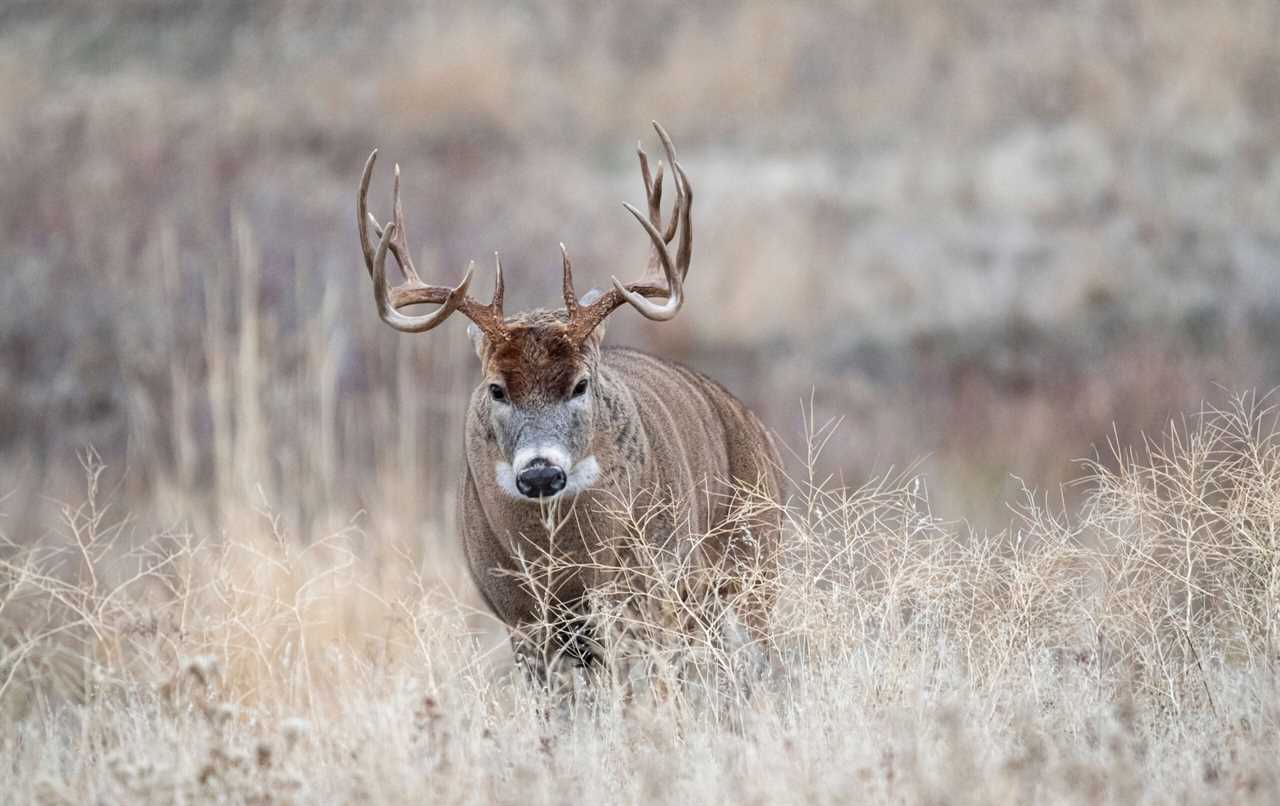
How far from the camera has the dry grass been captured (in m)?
4.65

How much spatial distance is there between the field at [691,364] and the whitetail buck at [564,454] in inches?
11.3

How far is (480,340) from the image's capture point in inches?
270

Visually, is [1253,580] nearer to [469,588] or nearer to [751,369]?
[469,588]

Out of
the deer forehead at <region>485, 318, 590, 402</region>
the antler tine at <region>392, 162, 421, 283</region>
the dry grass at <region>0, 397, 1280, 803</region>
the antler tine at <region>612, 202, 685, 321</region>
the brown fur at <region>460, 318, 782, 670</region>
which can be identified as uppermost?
the antler tine at <region>392, 162, 421, 283</region>

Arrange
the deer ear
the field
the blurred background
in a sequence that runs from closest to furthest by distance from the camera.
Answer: the field < the deer ear < the blurred background

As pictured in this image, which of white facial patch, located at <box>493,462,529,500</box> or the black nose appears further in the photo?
white facial patch, located at <box>493,462,529,500</box>

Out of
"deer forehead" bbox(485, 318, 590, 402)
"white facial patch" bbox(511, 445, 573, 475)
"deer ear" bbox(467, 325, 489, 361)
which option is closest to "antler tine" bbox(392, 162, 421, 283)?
"deer ear" bbox(467, 325, 489, 361)

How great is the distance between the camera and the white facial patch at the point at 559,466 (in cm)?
627

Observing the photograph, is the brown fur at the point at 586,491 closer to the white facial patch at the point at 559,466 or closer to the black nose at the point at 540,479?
the white facial patch at the point at 559,466

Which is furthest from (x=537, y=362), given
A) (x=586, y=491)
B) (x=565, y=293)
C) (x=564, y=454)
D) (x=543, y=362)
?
(x=586, y=491)

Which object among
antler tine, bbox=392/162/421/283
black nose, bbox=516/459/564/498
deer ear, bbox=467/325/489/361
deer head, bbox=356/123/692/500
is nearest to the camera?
black nose, bbox=516/459/564/498

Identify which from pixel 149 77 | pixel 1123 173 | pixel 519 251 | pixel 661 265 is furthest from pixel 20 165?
pixel 661 265

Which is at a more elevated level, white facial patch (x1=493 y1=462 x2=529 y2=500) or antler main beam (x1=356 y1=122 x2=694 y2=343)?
antler main beam (x1=356 y1=122 x2=694 y2=343)

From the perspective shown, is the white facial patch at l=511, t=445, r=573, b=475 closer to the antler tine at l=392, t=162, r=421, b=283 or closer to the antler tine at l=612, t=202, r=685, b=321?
the antler tine at l=612, t=202, r=685, b=321
